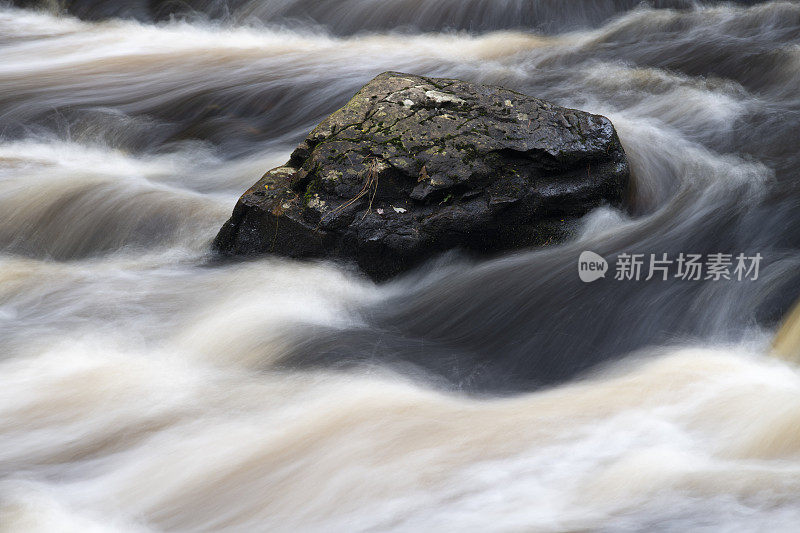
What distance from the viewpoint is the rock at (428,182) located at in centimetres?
407

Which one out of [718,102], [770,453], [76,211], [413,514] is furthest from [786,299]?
[76,211]

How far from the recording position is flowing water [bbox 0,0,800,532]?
104 inches

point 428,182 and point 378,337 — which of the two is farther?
point 428,182

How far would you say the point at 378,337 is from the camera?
3672 millimetres

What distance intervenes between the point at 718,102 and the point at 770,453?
3.73 meters

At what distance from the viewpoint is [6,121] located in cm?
610

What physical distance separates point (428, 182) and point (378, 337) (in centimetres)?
85

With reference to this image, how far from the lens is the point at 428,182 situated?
405 cm

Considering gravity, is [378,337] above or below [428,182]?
below

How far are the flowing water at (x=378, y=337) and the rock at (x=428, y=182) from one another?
0.13m

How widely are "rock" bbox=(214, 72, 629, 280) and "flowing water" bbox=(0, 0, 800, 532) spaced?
130mm

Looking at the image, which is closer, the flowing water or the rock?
the flowing water

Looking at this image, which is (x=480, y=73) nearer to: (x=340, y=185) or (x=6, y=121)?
(x=340, y=185)

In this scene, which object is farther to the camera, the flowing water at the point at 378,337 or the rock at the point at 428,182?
the rock at the point at 428,182
